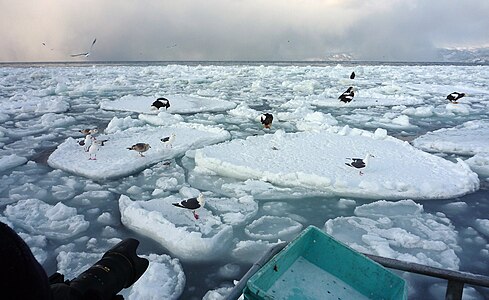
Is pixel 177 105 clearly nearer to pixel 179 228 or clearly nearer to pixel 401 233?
pixel 179 228

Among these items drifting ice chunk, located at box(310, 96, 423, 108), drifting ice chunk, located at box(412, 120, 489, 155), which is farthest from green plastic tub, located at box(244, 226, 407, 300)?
drifting ice chunk, located at box(310, 96, 423, 108)

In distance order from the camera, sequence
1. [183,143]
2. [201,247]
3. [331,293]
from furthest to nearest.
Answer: [183,143]
[201,247]
[331,293]

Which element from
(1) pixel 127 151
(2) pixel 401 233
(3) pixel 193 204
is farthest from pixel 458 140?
(1) pixel 127 151

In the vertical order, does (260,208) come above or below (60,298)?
below

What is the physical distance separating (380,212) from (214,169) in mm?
2945

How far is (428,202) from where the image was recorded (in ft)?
17.2

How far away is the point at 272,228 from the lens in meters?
4.53

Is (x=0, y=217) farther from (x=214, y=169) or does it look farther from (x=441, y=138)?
(x=441, y=138)

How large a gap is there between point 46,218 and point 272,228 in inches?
119

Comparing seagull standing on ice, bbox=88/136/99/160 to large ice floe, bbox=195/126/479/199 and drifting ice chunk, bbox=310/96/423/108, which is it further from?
drifting ice chunk, bbox=310/96/423/108

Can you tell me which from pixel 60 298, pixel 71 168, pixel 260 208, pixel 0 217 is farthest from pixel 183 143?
pixel 60 298

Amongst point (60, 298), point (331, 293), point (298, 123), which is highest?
point (60, 298)

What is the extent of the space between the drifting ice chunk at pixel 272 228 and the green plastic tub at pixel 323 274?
7.13ft

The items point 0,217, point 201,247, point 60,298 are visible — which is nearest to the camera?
point 60,298
